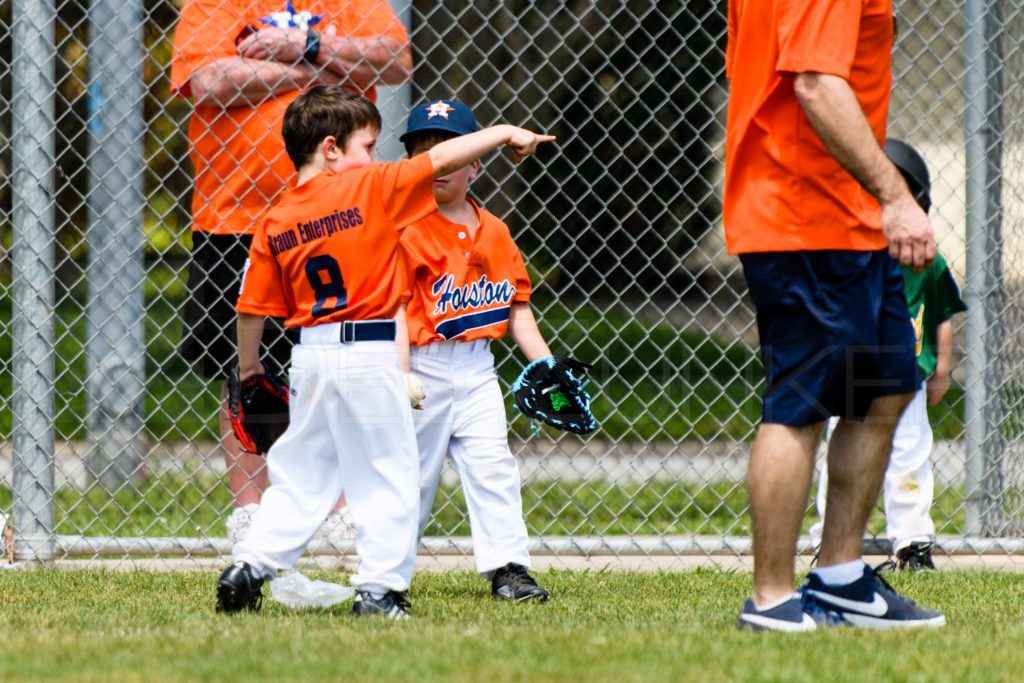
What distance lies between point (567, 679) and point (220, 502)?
352 cm

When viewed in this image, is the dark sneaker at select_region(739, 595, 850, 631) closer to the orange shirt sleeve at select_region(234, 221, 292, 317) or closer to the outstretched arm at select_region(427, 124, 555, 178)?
the outstretched arm at select_region(427, 124, 555, 178)

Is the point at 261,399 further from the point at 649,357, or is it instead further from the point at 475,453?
the point at 649,357

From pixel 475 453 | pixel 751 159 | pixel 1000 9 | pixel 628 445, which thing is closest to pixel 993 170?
pixel 1000 9

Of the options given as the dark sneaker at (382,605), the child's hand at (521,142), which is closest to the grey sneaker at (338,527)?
the dark sneaker at (382,605)

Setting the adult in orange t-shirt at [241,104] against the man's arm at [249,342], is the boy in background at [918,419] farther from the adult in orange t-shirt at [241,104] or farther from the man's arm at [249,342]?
the man's arm at [249,342]

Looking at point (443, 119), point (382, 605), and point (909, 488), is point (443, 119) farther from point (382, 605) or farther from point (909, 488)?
point (909, 488)

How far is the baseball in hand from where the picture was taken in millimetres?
3365

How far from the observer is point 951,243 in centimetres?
934

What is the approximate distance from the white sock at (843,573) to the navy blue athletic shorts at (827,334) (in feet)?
1.30

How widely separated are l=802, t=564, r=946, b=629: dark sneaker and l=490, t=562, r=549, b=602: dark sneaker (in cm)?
89

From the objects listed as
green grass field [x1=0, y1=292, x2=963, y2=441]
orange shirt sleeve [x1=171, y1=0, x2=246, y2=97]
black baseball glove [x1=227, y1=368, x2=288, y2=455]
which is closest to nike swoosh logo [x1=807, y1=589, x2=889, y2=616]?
black baseball glove [x1=227, y1=368, x2=288, y2=455]

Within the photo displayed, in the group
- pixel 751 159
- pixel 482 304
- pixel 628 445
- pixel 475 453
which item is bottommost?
pixel 628 445

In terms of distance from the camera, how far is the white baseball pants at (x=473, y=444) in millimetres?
3605

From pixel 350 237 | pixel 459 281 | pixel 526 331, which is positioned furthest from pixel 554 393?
pixel 350 237
